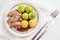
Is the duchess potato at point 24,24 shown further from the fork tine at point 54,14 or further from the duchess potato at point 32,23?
the fork tine at point 54,14

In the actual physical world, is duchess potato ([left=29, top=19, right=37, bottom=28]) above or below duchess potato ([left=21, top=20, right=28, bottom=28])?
below

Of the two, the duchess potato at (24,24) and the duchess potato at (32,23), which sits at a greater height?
the duchess potato at (24,24)

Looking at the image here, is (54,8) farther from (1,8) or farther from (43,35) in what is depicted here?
(1,8)

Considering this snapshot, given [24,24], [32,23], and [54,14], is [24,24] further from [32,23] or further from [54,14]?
[54,14]

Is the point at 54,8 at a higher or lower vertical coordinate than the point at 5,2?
lower

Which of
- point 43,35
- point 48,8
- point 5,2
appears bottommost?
point 43,35

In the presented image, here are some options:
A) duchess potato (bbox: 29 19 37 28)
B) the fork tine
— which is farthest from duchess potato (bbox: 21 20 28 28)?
the fork tine

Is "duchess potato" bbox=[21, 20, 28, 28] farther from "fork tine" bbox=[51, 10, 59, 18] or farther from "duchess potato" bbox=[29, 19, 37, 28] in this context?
"fork tine" bbox=[51, 10, 59, 18]

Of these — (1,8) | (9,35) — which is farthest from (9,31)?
(1,8)

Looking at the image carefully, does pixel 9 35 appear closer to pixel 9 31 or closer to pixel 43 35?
pixel 9 31

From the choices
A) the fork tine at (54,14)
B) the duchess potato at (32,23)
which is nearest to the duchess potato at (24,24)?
the duchess potato at (32,23)
